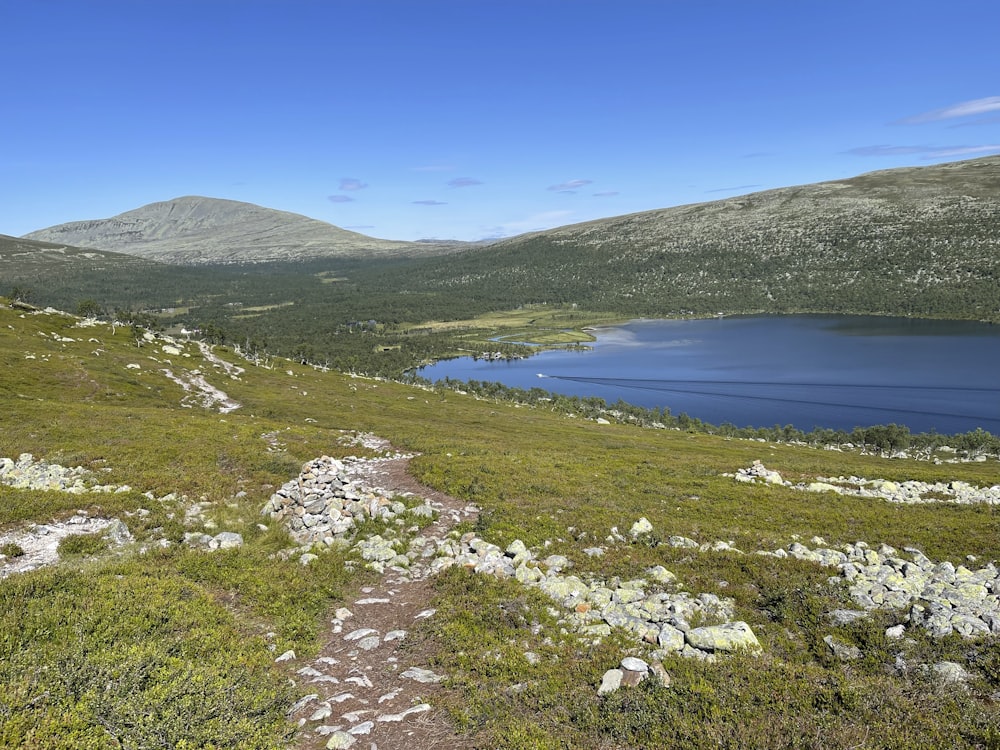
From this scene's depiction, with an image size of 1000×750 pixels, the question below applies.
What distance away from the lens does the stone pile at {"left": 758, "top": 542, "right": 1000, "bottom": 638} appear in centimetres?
1380

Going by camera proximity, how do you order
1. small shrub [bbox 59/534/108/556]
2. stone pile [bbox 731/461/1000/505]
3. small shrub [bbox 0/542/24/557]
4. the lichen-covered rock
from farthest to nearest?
stone pile [bbox 731/461/1000/505]
small shrub [bbox 59/534/108/556]
small shrub [bbox 0/542/24/557]
the lichen-covered rock

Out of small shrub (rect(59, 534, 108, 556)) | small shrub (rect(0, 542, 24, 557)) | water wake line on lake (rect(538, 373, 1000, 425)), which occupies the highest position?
small shrub (rect(0, 542, 24, 557))

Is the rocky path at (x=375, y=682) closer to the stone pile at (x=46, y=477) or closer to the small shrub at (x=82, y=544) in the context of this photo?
the small shrub at (x=82, y=544)

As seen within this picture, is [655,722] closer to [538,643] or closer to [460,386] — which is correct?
[538,643]

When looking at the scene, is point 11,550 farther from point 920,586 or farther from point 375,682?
point 920,586

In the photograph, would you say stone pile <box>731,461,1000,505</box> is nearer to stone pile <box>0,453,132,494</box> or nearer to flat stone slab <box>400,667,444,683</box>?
flat stone slab <box>400,667,444,683</box>

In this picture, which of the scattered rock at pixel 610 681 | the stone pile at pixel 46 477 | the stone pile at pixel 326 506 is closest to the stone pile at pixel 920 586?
the scattered rock at pixel 610 681

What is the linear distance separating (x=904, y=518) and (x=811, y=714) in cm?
2204

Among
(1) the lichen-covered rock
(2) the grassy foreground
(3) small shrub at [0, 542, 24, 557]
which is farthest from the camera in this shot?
(3) small shrub at [0, 542, 24, 557]

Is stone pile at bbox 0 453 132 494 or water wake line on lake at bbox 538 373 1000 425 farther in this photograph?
water wake line on lake at bbox 538 373 1000 425

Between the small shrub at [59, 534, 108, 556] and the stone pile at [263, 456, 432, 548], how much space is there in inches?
248

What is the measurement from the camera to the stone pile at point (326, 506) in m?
21.8

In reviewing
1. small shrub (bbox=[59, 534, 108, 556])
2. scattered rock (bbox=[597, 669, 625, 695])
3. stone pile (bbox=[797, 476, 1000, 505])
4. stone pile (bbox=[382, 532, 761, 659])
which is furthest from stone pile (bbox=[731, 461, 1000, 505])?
small shrub (bbox=[59, 534, 108, 556])

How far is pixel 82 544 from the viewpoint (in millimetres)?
18062
